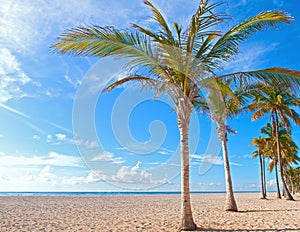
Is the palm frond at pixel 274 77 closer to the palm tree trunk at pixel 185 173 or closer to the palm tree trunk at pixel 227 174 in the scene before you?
the palm tree trunk at pixel 185 173

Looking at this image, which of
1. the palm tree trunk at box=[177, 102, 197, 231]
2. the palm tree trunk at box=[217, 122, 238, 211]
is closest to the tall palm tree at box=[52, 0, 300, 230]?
the palm tree trunk at box=[177, 102, 197, 231]

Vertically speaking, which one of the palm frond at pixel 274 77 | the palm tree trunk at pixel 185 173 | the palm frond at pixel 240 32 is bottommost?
the palm tree trunk at pixel 185 173

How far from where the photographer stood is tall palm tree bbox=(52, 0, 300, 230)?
23.7 feet

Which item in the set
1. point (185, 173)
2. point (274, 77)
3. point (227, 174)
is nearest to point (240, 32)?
point (274, 77)

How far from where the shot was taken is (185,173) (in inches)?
307

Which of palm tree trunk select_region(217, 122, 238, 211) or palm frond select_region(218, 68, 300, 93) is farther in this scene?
palm tree trunk select_region(217, 122, 238, 211)

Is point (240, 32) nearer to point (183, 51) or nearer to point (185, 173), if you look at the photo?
point (183, 51)

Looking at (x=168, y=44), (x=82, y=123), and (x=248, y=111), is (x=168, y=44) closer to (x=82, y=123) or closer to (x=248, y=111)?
(x=82, y=123)

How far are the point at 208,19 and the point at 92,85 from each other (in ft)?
11.6

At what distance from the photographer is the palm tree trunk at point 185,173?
306 inches

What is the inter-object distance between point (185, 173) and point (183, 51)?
10.9 feet

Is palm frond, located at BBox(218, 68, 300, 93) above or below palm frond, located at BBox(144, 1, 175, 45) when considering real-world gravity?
below

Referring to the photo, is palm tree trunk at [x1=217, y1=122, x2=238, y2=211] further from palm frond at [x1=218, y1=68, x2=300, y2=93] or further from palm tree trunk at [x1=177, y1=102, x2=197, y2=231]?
palm tree trunk at [x1=177, y1=102, x2=197, y2=231]

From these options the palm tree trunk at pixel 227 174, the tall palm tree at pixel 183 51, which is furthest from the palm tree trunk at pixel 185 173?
the palm tree trunk at pixel 227 174
